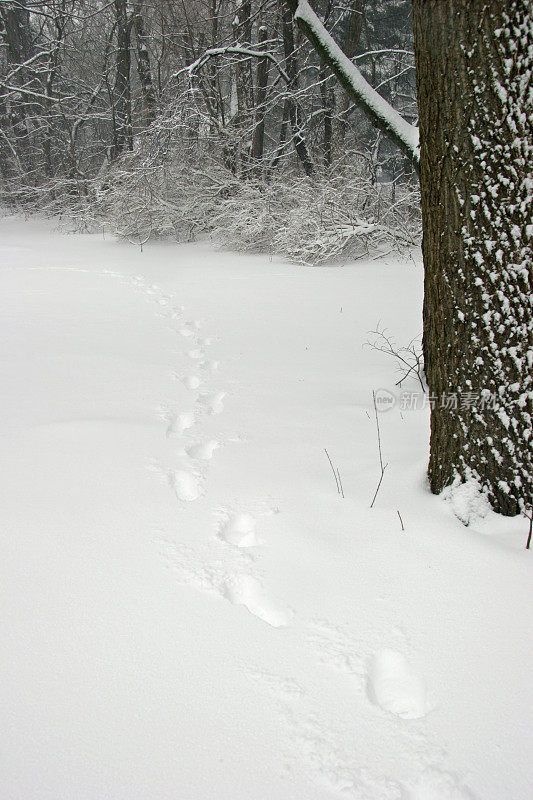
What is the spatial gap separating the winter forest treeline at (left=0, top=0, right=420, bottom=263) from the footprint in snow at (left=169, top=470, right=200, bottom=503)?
184 inches

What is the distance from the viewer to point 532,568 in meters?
1.80

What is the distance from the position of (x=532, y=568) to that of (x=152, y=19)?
50.5 ft

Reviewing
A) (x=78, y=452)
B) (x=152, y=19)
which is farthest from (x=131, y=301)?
(x=152, y=19)

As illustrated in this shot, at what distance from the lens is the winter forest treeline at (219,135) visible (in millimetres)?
8492

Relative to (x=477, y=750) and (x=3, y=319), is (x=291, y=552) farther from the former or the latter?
(x=3, y=319)

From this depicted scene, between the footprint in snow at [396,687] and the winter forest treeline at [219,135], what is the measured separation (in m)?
5.72

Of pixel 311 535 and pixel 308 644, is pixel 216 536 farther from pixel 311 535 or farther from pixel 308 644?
pixel 308 644

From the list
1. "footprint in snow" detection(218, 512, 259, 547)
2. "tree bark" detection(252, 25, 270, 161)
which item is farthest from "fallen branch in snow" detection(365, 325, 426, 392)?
"tree bark" detection(252, 25, 270, 161)

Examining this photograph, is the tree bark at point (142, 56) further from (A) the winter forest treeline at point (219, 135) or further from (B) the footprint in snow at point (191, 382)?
(B) the footprint in snow at point (191, 382)

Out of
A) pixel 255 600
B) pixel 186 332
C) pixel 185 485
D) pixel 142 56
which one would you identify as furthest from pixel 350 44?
pixel 255 600

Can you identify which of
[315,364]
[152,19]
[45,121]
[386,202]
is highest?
[152,19]

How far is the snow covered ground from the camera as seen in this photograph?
1.23 m

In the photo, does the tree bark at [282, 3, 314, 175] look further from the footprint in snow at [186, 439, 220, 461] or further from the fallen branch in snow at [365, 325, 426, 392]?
the footprint in snow at [186, 439, 220, 461]

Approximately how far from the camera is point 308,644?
61.3 inches
